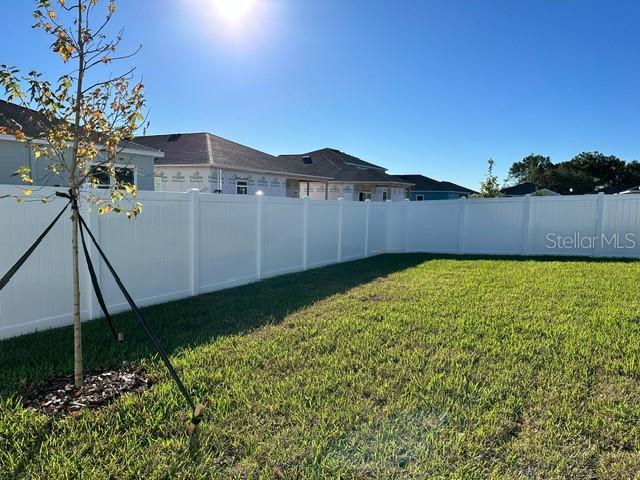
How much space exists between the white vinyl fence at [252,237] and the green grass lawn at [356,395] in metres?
0.52

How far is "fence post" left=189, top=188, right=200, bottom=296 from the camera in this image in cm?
671

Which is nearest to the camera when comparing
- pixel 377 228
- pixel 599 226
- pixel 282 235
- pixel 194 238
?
pixel 194 238

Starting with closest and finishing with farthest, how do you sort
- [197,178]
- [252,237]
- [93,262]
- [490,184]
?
1. [93,262]
2. [252,237]
3. [197,178]
4. [490,184]

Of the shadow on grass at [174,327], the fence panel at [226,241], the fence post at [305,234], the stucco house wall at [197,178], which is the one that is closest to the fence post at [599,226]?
the shadow on grass at [174,327]

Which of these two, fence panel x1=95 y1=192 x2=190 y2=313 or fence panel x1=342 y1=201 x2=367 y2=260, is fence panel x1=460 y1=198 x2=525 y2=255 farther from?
fence panel x1=95 y1=192 x2=190 y2=313

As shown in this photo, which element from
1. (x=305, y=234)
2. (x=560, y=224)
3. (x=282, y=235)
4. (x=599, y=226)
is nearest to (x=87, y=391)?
→ (x=282, y=235)

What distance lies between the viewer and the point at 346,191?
31906 mm

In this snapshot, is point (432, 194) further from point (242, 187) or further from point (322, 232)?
point (322, 232)

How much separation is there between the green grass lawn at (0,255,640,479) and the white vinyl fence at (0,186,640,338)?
524 millimetres

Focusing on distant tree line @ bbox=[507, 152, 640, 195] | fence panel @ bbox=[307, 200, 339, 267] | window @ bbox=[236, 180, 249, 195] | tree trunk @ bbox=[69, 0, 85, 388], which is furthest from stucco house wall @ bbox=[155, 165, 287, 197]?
distant tree line @ bbox=[507, 152, 640, 195]

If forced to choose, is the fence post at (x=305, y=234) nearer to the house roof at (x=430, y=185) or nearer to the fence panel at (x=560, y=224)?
the fence panel at (x=560, y=224)

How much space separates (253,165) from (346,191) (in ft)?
37.4

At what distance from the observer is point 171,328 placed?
5.16 m

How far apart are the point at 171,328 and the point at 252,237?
3224 millimetres
